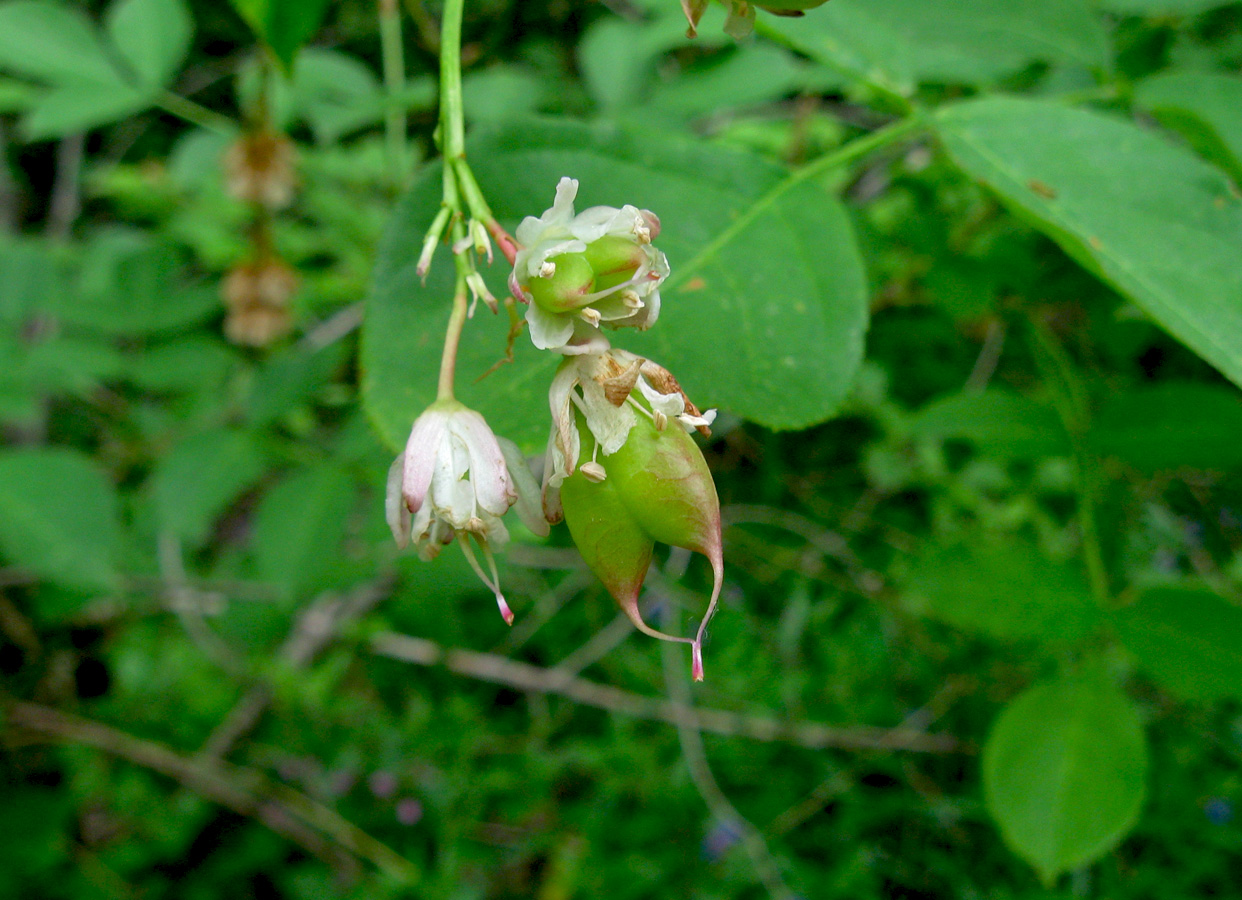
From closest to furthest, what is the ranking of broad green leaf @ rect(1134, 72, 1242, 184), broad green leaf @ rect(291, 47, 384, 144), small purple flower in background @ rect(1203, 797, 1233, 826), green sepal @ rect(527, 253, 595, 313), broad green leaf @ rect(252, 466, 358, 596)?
green sepal @ rect(527, 253, 595, 313) < broad green leaf @ rect(1134, 72, 1242, 184) < broad green leaf @ rect(252, 466, 358, 596) < broad green leaf @ rect(291, 47, 384, 144) < small purple flower in background @ rect(1203, 797, 1233, 826)

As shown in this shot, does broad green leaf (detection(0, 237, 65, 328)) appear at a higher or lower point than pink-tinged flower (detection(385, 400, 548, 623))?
lower

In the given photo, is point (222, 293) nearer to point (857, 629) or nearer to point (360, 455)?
point (360, 455)

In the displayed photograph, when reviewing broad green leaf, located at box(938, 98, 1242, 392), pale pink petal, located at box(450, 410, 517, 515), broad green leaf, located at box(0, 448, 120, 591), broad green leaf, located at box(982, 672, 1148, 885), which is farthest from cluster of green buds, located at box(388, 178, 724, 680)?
broad green leaf, located at box(0, 448, 120, 591)

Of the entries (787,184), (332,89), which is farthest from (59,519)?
(787,184)

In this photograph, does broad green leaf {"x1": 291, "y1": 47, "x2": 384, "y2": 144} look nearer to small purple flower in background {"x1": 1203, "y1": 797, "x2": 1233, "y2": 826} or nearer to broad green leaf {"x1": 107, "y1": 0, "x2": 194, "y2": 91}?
broad green leaf {"x1": 107, "y1": 0, "x2": 194, "y2": 91}

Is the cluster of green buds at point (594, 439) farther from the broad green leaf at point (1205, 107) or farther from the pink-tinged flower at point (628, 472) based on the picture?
the broad green leaf at point (1205, 107)
